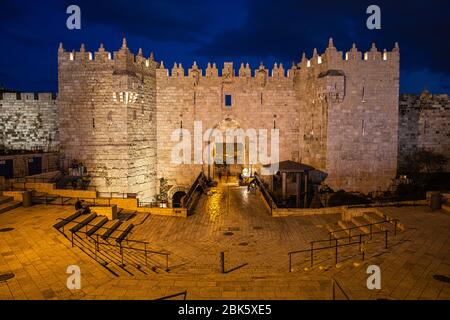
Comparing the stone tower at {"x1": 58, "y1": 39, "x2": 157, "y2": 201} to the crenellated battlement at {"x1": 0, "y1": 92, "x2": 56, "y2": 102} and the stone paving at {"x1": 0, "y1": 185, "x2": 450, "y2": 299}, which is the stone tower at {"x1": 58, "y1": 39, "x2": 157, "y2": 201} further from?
the stone paving at {"x1": 0, "y1": 185, "x2": 450, "y2": 299}

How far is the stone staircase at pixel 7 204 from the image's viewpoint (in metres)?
15.1

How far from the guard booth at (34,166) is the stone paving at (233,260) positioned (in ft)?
26.4

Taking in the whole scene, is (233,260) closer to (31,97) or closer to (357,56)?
(357,56)

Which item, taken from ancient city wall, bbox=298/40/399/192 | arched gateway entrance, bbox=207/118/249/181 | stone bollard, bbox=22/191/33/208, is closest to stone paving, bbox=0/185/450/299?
stone bollard, bbox=22/191/33/208

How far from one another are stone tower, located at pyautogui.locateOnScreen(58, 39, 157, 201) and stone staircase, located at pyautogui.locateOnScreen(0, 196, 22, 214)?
7.16 meters

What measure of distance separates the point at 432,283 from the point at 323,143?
51.7 feet

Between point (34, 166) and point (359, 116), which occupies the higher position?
point (359, 116)

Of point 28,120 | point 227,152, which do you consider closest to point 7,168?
point 28,120

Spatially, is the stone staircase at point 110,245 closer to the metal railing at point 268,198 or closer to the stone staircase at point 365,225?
the stone staircase at point 365,225

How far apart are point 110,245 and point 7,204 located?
820cm

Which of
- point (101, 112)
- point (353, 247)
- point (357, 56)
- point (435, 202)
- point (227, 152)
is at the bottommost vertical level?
point (353, 247)

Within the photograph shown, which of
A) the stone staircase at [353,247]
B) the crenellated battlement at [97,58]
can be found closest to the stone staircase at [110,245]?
the stone staircase at [353,247]

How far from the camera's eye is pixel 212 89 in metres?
26.8

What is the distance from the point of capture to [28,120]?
2756 centimetres
